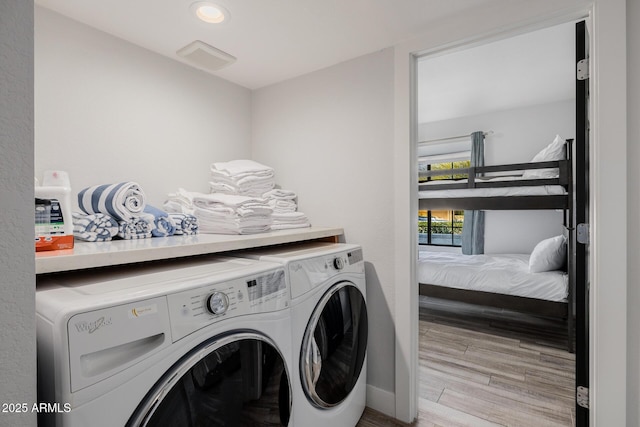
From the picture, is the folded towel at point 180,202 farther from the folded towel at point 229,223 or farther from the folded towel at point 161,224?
the folded towel at point 161,224

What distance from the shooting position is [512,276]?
2.70 m

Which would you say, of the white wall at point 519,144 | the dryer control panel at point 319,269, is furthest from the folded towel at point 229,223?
the white wall at point 519,144

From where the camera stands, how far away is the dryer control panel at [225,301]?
75 centimetres

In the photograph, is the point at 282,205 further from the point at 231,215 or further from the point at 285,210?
the point at 231,215

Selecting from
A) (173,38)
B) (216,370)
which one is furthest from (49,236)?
(173,38)

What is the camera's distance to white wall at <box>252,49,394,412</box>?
167cm

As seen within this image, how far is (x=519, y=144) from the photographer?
13.5 feet

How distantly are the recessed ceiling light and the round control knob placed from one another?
46.1 inches

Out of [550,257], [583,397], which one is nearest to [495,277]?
[550,257]

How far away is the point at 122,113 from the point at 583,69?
6.85 feet

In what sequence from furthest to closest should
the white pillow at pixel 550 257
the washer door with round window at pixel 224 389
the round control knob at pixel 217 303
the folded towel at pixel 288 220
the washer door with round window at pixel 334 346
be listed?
the white pillow at pixel 550 257 < the folded towel at pixel 288 220 < the washer door with round window at pixel 334 346 < the round control knob at pixel 217 303 < the washer door with round window at pixel 224 389

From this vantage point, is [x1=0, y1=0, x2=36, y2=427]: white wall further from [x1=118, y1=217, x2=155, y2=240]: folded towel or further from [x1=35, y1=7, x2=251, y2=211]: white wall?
[x1=35, y1=7, x2=251, y2=211]: white wall

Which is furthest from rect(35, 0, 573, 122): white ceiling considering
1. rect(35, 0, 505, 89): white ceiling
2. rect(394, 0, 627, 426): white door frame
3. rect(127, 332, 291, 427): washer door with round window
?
rect(127, 332, 291, 427): washer door with round window

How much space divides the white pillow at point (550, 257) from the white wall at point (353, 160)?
6.01 ft
